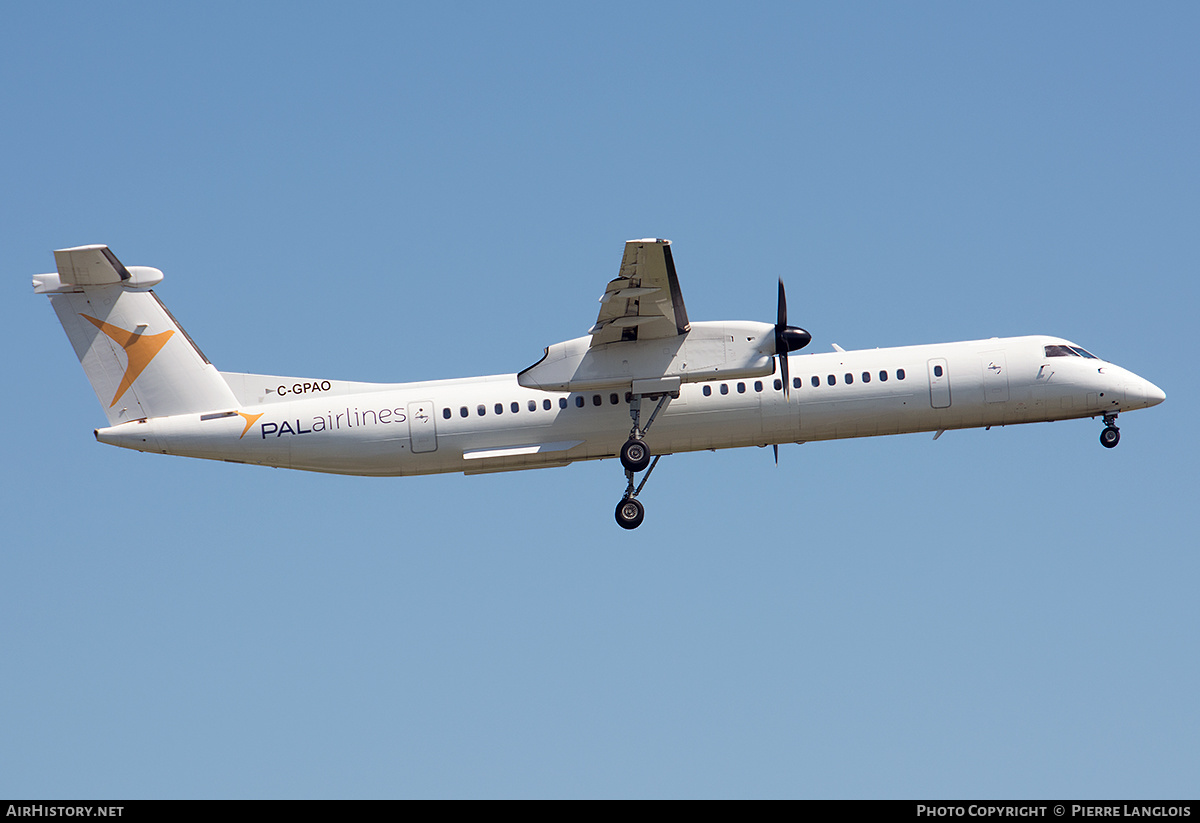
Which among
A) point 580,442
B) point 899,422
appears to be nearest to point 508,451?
point 580,442

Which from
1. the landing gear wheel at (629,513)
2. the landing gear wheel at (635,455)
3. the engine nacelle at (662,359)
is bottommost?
the landing gear wheel at (629,513)

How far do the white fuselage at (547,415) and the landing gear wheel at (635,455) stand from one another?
537 millimetres

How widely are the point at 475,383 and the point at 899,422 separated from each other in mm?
8984

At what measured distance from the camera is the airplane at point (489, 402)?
25.0 meters

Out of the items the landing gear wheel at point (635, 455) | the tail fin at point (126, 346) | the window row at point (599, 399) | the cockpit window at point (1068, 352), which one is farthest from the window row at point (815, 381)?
the tail fin at point (126, 346)

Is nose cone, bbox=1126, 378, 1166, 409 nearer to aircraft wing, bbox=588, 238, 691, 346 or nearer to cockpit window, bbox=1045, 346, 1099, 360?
cockpit window, bbox=1045, 346, 1099, 360

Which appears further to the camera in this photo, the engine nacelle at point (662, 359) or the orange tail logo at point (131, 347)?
the orange tail logo at point (131, 347)

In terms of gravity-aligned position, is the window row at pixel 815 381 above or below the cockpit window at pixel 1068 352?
below

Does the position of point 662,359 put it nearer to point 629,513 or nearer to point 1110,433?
point 629,513

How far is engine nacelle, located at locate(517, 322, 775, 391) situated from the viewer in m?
23.9

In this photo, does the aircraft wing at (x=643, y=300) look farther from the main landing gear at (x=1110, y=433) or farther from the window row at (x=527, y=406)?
the main landing gear at (x=1110, y=433)
